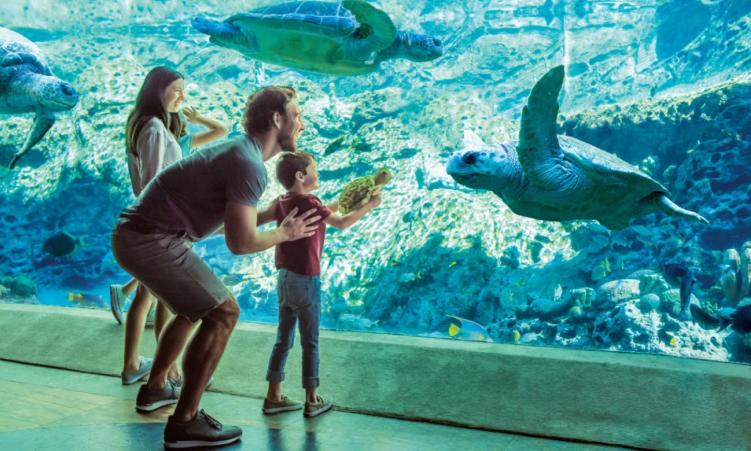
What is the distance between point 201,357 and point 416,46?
3857 mm

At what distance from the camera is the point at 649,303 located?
4301 millimetres

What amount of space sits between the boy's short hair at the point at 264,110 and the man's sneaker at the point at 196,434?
0.79 metres

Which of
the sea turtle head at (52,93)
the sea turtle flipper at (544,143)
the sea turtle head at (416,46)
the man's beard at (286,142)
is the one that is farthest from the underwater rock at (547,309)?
the sea turtle head at (52,93)

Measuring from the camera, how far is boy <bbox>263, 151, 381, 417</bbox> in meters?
1.64

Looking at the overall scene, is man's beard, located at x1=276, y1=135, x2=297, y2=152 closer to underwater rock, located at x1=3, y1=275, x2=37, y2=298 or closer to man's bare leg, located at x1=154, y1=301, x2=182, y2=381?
man's bare leg, located at x1=154, y1=301, x2=182, y2=381

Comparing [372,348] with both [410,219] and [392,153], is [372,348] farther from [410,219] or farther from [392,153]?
[392,153]

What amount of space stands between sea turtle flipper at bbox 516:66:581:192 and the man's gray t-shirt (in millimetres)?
1348

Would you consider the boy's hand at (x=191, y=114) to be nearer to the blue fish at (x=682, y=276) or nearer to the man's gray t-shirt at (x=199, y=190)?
the man's gray t-shirt at (x=199, y=190)

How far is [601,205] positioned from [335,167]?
5259 mm

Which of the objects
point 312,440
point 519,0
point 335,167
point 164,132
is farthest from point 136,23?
point 312,440

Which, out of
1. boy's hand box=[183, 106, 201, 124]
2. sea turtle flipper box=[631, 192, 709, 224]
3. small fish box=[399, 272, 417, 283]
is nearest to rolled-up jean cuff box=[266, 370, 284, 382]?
boy's hand box=[183, 106, 201, 124]

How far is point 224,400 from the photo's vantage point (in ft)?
6.27

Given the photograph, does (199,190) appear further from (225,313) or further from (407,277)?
(407,277)

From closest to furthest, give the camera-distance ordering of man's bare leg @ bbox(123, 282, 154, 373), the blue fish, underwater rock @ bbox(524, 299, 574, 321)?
1. man's bare leg @ bbox(123, 282, 154, 373)
2. the blue fish
3. underwater rock @ bbox(524, 299, 574, 321)
